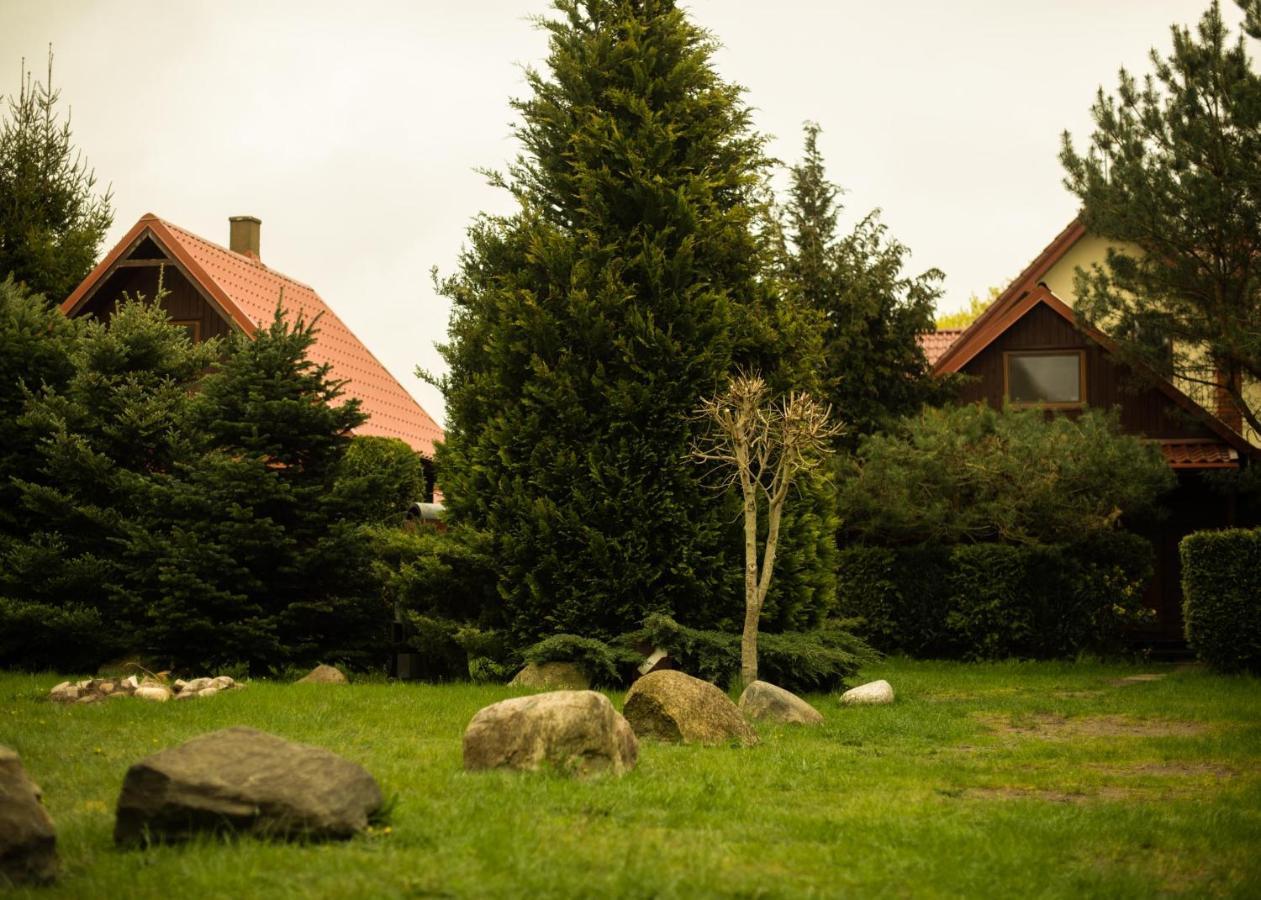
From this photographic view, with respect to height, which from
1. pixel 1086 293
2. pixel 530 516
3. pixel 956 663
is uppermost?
pixel 1086 293

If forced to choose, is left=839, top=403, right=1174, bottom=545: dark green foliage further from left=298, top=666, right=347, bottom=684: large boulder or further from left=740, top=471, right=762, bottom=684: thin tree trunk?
left=298, top=666, right=347, bottom=684: large boulder

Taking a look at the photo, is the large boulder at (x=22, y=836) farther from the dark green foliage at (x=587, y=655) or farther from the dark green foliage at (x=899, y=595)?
the dark green foliage at (x=899, y=595)

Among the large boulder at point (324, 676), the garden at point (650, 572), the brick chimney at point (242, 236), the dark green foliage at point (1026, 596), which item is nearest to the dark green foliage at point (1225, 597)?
the garden at point (650, 572)

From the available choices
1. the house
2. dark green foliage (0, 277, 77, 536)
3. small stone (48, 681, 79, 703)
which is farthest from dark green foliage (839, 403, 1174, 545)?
small stone (48, 681, 79, 703)

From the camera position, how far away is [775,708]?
12.4m

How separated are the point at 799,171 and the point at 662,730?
56.7 ft

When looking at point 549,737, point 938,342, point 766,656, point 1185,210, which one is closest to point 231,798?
point 549,737

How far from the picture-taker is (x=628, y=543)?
15336mm

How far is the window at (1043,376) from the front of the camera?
86.7 ft

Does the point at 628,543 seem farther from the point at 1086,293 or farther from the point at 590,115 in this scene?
the point at 1086,293

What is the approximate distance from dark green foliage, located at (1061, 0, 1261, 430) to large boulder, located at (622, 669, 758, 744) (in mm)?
14562

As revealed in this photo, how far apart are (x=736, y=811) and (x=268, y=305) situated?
858 inches

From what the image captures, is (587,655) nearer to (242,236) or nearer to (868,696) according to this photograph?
(868,696)

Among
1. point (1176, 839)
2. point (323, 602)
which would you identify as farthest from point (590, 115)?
point (1176, 839)
